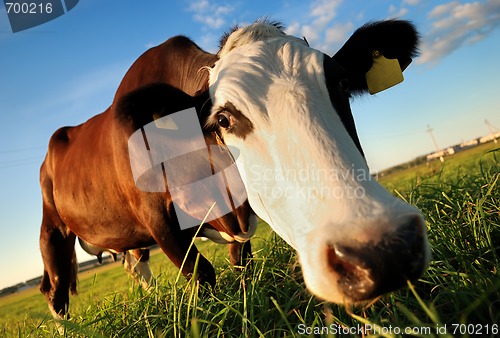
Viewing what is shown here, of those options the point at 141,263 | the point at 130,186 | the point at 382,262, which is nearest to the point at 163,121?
the point at 130,186

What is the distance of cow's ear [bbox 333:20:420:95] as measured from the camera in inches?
145

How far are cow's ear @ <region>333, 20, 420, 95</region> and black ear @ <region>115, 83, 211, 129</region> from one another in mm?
1378

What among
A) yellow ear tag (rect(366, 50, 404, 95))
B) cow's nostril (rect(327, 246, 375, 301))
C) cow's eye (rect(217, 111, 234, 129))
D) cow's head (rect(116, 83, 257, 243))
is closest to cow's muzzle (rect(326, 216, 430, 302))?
cow's nostril (rect(327, 246, 375, 301))

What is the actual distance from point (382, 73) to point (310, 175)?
2.34 meters

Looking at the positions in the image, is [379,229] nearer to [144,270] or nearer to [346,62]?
[346,62]

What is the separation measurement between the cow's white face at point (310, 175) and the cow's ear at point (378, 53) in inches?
30.1

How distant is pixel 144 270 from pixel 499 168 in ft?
19.2

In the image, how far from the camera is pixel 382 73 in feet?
12.8

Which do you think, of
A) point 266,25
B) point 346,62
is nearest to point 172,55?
point 266,25

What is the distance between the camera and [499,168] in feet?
12.2

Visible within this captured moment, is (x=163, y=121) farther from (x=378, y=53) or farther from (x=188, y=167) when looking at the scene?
(x=378, y=53)

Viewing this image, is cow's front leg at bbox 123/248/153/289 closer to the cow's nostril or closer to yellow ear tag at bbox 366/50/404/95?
yellow ear tag at bbox 366/50/404/95

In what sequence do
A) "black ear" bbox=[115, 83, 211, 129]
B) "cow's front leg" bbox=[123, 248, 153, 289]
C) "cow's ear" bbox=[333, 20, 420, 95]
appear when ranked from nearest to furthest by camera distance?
"black ear" bbox=[115, 83, 211, 129], "cow's ear" bbox=[333, 20, 420, 95], "cow's front leg" bbox=[123, 248, 153, 289]

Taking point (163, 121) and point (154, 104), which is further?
point (163, 121)
